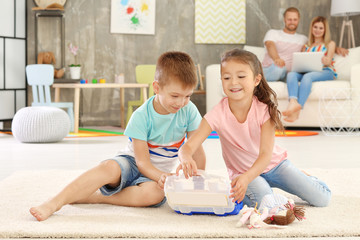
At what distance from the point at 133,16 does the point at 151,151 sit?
391cm

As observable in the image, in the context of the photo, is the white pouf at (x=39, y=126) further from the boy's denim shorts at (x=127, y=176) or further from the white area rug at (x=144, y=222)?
the boy's denim shorts at (x=127, y=176)

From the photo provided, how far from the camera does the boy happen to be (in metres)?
1.66

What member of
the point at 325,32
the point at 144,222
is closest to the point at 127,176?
the point at 144,222

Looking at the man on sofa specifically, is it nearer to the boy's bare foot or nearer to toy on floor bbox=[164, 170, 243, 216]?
toy on floor bbox=[164, 170, 243, 216]

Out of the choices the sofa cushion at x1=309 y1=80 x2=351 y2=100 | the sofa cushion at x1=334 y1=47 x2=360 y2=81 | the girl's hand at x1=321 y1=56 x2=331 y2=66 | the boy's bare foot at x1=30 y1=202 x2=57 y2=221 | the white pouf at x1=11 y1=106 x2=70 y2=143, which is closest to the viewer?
the boy's bare foot at x1=30 y1=202 x2=57 y2=221

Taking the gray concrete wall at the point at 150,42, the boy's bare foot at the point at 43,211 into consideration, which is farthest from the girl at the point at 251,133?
the gray concrete wall at the point at 150,42

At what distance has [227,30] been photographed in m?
5.58

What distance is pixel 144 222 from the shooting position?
150cm

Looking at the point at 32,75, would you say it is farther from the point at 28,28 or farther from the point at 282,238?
the point at 282,238

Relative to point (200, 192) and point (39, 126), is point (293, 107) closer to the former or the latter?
point (39, 126)

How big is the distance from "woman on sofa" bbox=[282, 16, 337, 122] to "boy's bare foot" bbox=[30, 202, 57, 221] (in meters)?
A: 3.14

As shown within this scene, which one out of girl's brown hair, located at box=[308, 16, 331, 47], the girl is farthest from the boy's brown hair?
girl's brown hair, located at box=[308, 16, 331, 47]

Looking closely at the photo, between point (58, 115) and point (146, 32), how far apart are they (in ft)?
6.42

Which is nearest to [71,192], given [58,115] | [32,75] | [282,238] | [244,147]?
[244,147]
